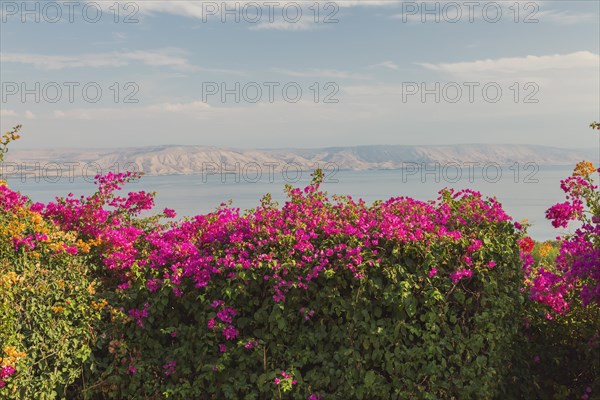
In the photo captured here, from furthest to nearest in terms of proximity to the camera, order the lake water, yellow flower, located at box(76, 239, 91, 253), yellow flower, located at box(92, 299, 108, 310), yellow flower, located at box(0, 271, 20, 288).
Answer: the lake water, yellow flower, located at box(76, 239, 91, 253), yellow flower, located at box(92, 299, 108, 310), yellow flower, located at box(0, 271, 20, 288)

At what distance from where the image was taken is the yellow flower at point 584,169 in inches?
259

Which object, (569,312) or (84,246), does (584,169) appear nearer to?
(569,312)

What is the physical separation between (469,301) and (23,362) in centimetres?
449

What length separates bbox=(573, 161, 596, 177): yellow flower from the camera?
Result: 259 inches

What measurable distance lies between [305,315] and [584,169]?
12.6 ft

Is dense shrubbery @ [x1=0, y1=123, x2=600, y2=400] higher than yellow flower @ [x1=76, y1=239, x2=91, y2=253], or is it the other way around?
yellow flower @ [x1=76, y1=239, x2=91, y2=253]

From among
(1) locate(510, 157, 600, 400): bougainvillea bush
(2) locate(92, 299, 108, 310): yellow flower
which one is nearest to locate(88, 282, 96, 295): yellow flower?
(2) locate(92, 299, 108, 310): yellow flower

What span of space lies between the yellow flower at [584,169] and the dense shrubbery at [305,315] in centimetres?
50

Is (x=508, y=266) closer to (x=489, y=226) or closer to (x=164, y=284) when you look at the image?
(x=489, y=226)

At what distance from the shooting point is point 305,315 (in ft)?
17.8

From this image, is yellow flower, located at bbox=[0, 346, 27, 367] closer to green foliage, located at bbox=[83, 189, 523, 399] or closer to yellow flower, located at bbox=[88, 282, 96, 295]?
green foliage, located at bbox=[83, 189, 523, 399]

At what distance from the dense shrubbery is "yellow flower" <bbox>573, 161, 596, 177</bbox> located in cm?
50

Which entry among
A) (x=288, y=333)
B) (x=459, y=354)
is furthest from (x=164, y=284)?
(x=459, y=354)

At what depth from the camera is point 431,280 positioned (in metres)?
5.52
